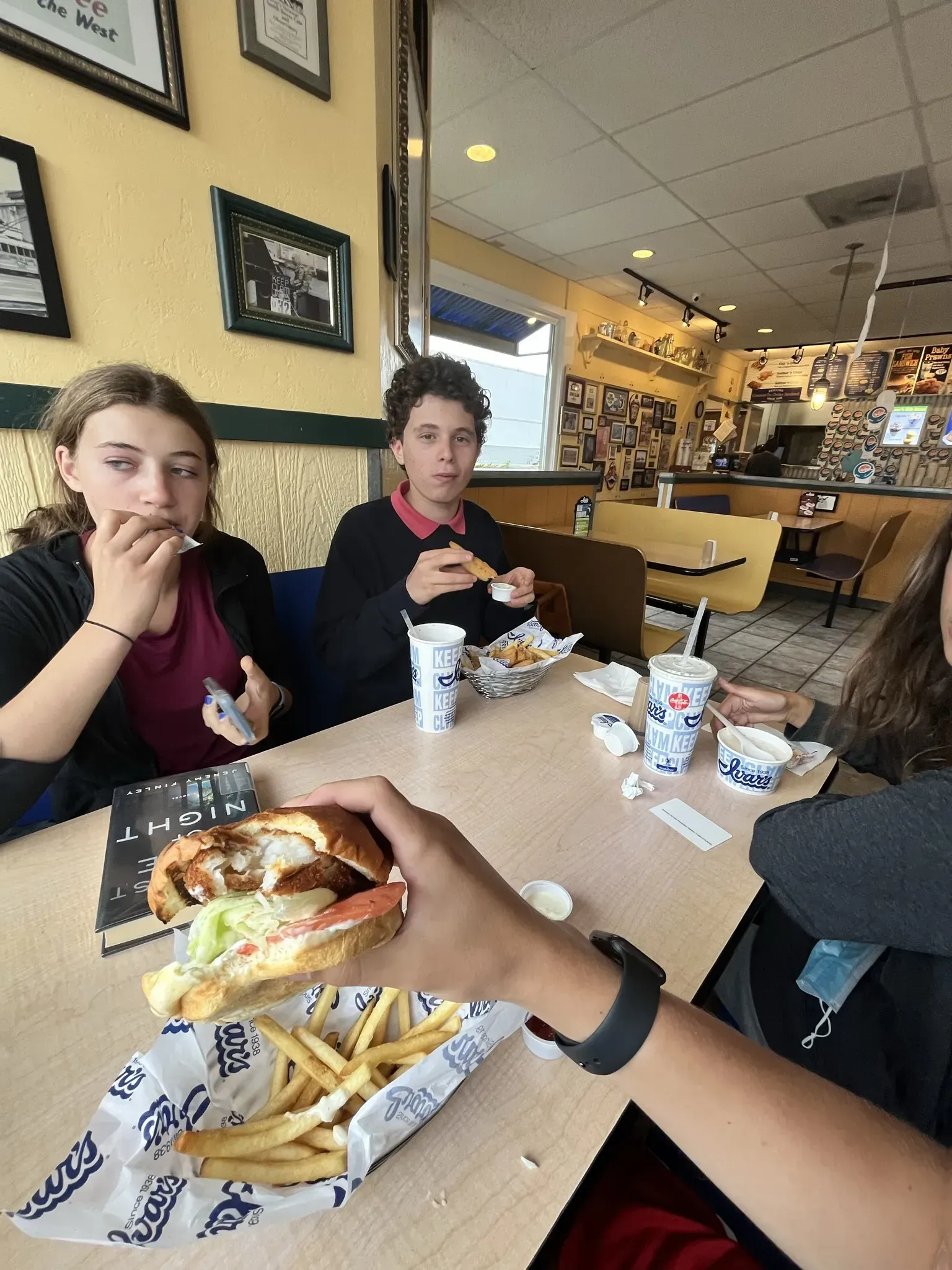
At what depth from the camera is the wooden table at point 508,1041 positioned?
43 centimetres

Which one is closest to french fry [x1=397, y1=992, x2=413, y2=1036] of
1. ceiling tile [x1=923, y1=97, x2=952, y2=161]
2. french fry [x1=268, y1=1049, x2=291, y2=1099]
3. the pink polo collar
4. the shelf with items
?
french fry [x1=268, y1=1049, x2=291, y2=1099]

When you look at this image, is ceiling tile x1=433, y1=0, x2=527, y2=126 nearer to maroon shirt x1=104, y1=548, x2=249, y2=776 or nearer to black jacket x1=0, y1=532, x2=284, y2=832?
maroon shirt x1=104, y1=548, x2=249, y2=776

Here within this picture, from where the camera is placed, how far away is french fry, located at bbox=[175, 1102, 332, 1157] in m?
0.43

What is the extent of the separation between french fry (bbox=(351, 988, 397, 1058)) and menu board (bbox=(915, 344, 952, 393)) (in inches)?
406

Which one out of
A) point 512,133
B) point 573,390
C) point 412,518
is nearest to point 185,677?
point 412,518

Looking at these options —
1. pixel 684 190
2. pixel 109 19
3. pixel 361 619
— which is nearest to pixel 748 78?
pixel 684 190

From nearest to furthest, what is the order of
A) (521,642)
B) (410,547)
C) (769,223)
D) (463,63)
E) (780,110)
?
(521,642), (410,547), (463,63), (780,110), (769,223)

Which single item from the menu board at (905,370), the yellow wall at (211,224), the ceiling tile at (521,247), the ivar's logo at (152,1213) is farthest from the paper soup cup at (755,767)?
the menu board at (905,370)

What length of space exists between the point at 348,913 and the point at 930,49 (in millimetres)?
4130

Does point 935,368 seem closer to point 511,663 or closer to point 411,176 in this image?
point 411,176

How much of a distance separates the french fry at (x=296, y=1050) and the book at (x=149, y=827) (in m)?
0.15

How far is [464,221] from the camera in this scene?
175 inches

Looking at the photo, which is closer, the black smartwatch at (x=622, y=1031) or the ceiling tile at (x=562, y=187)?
the black smartwatch at (x=622, y=1031)

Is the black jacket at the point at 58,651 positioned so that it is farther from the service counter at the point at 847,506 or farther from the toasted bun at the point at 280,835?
the service counter at the point at 847,506
